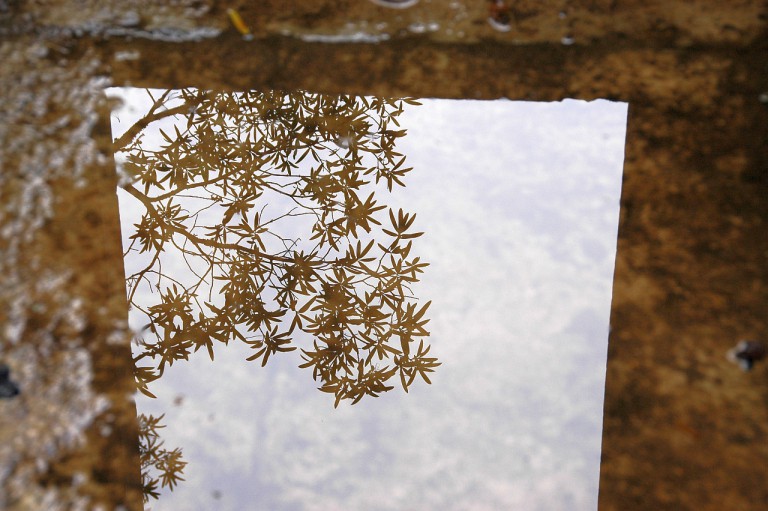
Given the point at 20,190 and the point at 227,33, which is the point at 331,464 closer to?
the point at 20,190

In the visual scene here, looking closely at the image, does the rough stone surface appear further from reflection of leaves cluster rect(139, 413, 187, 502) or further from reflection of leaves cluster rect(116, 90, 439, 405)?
reflection of leaves cluster rect(139, 413, 187, 502)

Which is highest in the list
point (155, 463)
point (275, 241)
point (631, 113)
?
point (631, 113)

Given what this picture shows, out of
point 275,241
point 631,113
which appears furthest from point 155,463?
point 631,113

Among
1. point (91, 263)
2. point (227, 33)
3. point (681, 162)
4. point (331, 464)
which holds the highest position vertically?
point (227, 33)

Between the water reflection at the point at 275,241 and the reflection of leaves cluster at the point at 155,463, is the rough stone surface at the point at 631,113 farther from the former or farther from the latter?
the reflection of leaves cluster at the point at 155,463

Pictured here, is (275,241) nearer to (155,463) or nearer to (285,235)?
(285,235)

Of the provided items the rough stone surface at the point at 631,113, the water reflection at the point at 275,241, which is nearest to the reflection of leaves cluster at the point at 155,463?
the water reflection at the point at 275,241

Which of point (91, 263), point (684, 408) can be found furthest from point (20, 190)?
point (684, 408)

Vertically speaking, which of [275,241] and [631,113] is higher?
[631,113]
